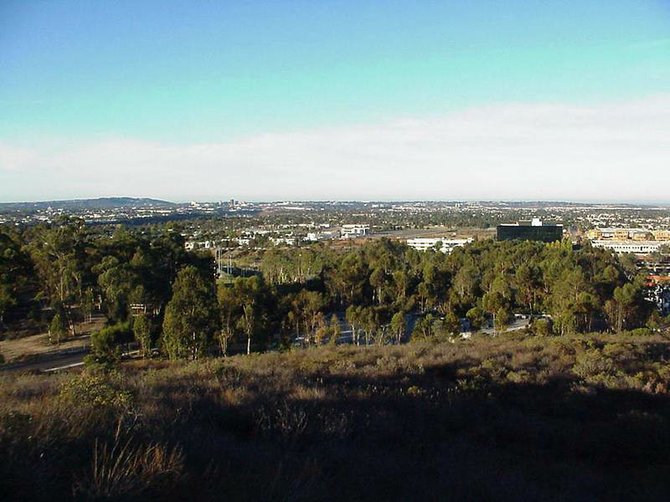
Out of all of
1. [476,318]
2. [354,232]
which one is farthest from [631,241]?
[476,318]

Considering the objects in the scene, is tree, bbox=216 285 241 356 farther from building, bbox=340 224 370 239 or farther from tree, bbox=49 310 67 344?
building, bbox=340 224 370 239

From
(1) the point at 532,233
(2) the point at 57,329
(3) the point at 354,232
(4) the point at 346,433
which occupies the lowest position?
(2) the point at 57,329

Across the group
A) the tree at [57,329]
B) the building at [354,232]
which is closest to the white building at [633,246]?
the building at [354,232]

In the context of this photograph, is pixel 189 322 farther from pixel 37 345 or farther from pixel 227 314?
pixel 37 345

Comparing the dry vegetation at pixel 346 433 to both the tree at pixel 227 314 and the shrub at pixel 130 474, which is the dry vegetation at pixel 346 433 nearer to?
the shrub at pixel 130 474

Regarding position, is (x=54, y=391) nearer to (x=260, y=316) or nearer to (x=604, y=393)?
(x=604, y=393)

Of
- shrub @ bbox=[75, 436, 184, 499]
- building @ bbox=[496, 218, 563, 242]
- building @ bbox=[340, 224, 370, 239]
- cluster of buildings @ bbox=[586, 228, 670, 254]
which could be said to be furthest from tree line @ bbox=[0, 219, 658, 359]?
building @ bbox=[340, 224, 370, 239]

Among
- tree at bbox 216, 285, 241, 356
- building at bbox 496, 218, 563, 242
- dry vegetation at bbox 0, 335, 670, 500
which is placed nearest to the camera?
dry vegetation at bbox 0, 335, 670, 500

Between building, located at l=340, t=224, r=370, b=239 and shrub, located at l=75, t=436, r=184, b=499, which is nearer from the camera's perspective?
shrub, located at l=75, t=436, r=184, b=499

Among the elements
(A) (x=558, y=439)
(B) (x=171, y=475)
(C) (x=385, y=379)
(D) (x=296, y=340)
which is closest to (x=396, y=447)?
(A) (x=558, y=439)
